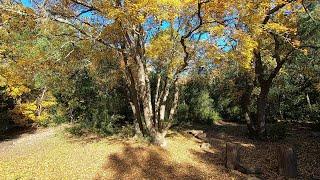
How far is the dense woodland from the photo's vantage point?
1063 cm

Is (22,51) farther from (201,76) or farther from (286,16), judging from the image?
(286,16)

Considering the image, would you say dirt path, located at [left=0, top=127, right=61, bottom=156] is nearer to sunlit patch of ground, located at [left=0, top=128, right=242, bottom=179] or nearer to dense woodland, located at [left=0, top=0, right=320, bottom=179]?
sunlit patch of ground, located at [left=0, top=128, right=242, bottom=179]

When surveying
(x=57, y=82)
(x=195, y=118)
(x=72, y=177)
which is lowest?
(x=72, y=177)

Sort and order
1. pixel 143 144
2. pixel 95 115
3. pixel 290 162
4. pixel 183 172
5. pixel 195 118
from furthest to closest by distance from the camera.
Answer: pixel 195 118 → pixel 95 115 → pixel 143 144 → pixel 183 172 → pixel 290 162

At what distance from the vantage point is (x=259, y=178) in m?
9.64

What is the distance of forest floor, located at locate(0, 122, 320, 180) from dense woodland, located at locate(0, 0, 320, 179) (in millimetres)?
1166

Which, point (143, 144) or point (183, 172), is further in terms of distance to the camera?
point (143, 144)

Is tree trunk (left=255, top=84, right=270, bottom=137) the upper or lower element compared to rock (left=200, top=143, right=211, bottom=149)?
upper

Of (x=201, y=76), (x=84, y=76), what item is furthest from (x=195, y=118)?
(x=84, y=76)

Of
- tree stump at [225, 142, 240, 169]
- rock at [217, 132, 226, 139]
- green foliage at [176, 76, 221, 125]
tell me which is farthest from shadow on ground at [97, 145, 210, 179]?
green foliage at [176, 76, 221, 125]

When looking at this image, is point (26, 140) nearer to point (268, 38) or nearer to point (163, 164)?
point (163, 164)

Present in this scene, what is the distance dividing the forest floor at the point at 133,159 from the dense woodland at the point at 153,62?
1.17 metres

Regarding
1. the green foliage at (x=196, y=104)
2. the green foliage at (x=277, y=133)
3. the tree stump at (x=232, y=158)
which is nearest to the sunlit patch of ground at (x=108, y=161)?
the tree stump at (x=232, y=158)

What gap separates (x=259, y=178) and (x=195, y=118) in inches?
538
